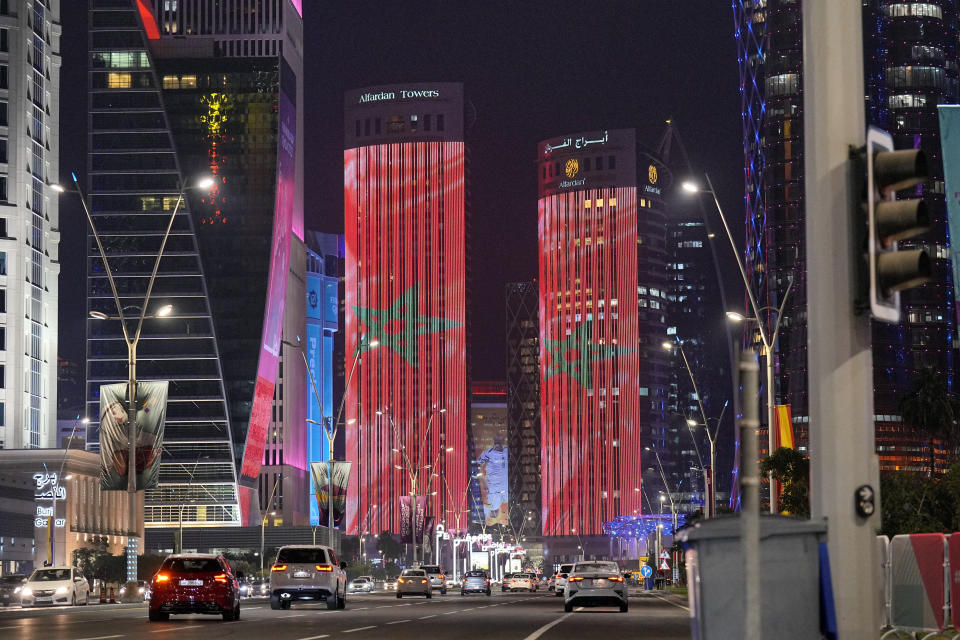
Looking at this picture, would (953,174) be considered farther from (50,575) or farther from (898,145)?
(898,145)

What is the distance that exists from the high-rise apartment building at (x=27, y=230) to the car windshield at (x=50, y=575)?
3592 inches

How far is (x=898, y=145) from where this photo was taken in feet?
527

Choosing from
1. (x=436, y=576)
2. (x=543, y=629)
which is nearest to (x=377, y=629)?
(x=543, y=629)

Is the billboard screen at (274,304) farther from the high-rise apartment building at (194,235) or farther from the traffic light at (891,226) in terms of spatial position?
the traffic light at (891,226)

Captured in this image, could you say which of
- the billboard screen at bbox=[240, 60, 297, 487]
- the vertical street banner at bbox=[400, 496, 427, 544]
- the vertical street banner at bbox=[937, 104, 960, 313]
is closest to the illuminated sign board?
the vertical street banner at bbox=[400, 496, 427, 544]

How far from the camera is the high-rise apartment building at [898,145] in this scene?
507 feet

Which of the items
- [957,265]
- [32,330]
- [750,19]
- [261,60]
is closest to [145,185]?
[261,60]

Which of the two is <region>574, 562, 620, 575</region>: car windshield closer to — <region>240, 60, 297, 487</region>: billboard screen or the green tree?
the green tree

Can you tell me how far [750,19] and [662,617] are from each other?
410 feet

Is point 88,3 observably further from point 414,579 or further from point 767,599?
point 767,599

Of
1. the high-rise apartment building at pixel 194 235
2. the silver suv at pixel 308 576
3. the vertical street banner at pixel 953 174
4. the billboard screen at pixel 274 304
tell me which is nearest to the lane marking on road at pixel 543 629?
the vertical street banner at pixel 953 174

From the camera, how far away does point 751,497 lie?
311 inches

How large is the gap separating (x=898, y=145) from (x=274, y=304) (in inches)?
3176

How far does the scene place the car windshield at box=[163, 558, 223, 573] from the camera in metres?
33.3
